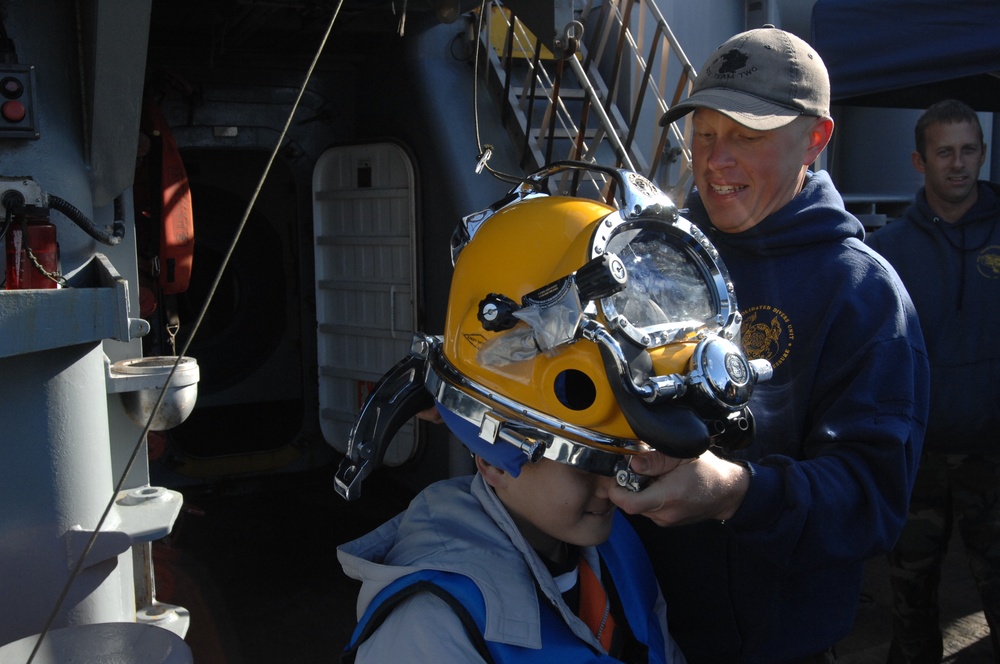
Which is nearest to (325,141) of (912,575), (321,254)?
(321,254)

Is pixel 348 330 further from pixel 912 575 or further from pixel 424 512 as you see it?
pixel 424 512

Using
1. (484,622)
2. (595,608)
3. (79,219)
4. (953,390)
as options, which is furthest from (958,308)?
(79,219)

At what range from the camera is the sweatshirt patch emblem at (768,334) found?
171 cm

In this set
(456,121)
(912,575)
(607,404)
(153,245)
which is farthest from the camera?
(456,121)

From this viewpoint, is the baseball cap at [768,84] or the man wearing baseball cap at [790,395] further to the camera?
the baseball cap at [768,84]

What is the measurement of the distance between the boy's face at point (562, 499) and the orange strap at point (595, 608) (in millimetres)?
155

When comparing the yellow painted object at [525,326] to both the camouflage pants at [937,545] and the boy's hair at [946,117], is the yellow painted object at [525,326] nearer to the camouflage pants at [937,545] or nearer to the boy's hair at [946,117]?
the camouflage pants at [937,545]

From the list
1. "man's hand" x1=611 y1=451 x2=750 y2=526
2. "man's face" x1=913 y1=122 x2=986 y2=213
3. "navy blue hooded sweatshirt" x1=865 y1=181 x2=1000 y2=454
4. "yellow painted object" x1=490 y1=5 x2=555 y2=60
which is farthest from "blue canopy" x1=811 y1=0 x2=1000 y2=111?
"man's hand" x1=611 y1=451 x2=750 y2=526

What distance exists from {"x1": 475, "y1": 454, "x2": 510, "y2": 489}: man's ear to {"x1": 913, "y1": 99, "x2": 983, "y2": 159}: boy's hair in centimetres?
307

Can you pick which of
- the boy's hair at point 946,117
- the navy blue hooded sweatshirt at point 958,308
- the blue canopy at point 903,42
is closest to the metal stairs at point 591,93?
the blue canopy at point 903,42

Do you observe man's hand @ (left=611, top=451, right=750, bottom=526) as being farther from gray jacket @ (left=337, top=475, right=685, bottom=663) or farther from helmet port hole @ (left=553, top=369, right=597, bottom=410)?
gray jacket @ (left=337, top=475, right=685, bottom=663)

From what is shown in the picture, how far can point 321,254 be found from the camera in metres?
6.16

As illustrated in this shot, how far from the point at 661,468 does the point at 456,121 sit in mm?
4225

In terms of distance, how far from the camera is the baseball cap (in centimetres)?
172
